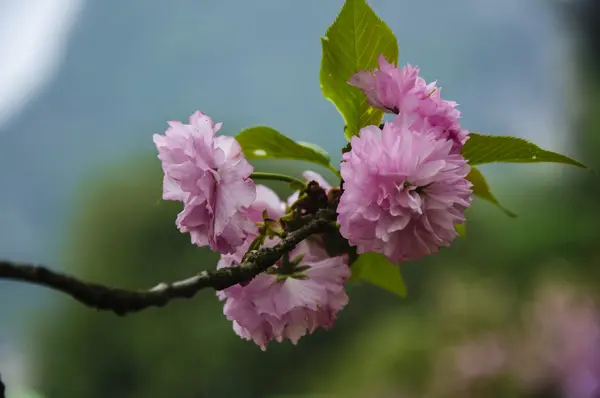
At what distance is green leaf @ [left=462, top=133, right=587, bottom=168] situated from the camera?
0.29 m

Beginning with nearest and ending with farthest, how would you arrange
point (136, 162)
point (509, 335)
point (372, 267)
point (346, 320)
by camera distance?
point (372, 267) → point (509, 335) → point (346, 320) → point (136, 162)

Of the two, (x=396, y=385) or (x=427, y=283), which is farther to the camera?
(x=427, y=283)

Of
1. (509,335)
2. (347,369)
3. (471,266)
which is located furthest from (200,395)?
(509,335)

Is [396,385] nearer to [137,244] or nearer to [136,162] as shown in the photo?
[137,244]

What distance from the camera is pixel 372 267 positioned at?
361 millimetres

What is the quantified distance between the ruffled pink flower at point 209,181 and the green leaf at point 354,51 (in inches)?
2.9

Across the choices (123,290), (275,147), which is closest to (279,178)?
(275,147)

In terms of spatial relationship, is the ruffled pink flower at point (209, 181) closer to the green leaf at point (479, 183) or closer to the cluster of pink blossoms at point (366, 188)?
the cluster of pink blossoms at point (366, 188)

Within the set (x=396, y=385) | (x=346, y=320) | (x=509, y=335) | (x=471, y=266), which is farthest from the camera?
(x=346, y=320)

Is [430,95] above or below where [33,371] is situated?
above

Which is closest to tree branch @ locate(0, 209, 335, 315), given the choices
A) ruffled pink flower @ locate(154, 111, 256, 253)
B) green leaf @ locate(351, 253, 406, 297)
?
ruffled pink flower @ locate(154, 111, 256, 253)

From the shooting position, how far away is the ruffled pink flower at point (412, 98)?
27cm

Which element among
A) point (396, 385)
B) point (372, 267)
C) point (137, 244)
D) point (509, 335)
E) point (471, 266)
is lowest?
point (137, 244)

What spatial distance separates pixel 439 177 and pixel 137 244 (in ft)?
10.9
